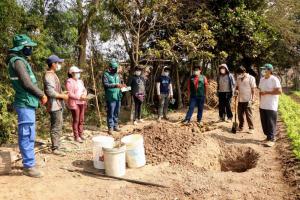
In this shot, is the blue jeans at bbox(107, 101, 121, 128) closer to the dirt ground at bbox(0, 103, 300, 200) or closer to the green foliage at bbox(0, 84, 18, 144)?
the dirt ground at bbox(0, 103, 300, 200)

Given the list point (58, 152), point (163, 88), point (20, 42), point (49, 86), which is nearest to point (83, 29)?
point (163, 88)

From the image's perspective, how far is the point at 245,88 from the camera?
9.13 meters

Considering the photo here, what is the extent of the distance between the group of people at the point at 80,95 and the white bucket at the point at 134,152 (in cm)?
156

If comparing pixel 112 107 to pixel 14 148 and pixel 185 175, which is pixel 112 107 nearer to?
pixel 14 148

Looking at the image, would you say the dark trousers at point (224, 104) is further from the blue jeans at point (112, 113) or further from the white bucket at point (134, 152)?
the white bucket at point (134, 152)

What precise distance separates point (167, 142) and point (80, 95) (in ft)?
7.84

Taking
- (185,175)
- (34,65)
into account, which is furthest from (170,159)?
(34,65)

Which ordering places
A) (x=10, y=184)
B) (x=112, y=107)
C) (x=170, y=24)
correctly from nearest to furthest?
(x=10, y=184) < (x=112, y=107) < (x=170, y=24)

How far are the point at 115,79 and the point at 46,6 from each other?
11.0 ft

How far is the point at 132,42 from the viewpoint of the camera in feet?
39.1

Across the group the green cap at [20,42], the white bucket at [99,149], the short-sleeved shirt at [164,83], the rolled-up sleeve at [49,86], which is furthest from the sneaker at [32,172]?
the short-sleeved shirt at [164,83]

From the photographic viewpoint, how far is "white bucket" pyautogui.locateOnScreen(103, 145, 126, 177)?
5.81m

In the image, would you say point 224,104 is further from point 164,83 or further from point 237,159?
point 237,159

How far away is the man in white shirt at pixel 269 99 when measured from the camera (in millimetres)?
7805
